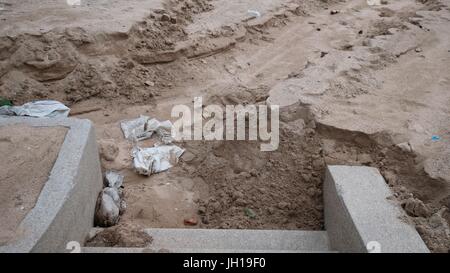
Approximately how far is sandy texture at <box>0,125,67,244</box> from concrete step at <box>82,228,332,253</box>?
505 mm

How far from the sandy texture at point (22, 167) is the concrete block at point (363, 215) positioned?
179 cm

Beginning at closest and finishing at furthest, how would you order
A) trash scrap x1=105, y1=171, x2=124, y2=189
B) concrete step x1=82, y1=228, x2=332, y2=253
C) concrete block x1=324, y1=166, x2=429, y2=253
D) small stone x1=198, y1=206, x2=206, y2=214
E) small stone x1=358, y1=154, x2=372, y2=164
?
concrete block x1=324, y1=166, x2=429, y2=253 → concrete step x1=82, y1=228, x2=332, y2=253 → small stone x1=358, y1=154, x2=372, y2=164 → small stone x1=198, y1=206, x2=206, y2=214 → trash scrap x1=105, y1=171, x2=124, y2=189

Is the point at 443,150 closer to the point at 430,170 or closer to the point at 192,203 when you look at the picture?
the point at 430,170

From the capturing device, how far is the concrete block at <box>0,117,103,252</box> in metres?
2.18

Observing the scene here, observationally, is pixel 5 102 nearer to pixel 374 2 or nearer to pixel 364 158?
pixel 364 158

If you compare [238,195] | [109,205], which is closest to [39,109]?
[109,205]

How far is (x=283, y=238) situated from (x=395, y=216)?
2.37 ft

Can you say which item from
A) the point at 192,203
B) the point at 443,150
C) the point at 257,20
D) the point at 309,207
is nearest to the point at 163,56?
the point at 257,20

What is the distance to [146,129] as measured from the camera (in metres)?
4.23

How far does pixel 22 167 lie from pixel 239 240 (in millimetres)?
1449

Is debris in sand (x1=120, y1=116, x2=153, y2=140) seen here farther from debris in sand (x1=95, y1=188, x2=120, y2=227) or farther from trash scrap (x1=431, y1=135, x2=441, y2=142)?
trash scrap (x1=431, y1=135, x2=441, y2=142)

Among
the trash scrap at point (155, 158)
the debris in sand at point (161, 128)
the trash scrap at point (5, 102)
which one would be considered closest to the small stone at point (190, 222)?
the trash scrap at point (155, 158)

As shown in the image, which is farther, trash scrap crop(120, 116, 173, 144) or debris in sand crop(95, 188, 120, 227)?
trash scrap crop(120, 116, 173, 144)

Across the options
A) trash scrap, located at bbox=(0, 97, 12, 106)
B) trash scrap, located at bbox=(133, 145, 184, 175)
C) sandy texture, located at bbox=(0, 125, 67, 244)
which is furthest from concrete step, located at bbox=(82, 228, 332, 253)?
trash scrap, located at bbox=(0, 97, 12, 106)
